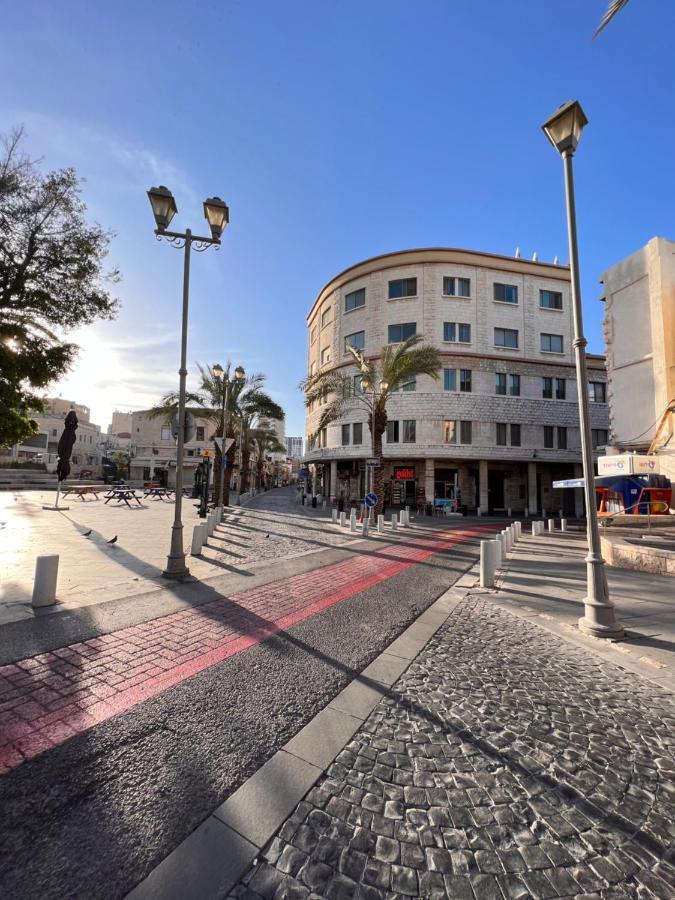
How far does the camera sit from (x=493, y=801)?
2246 mm

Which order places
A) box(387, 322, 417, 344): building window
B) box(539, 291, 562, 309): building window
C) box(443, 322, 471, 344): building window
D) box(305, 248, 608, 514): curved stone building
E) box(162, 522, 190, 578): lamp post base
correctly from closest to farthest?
box(162, 522, 190, 578): lamp post base, box(305, 248, 608, 514): curved stone building, box(443, 322, 471, 344): building window, box(387, 322, 417, 344): building window, box(539, 291, 562, 309): building window

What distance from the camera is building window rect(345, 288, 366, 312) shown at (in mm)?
32125

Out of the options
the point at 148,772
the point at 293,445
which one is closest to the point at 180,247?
the point at 148,772

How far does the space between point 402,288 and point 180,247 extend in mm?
25394

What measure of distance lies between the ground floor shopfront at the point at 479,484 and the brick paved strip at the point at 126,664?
23.0m

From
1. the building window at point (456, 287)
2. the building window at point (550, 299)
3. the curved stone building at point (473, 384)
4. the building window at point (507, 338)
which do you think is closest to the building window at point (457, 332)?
the curved stone building at point (473, 384)

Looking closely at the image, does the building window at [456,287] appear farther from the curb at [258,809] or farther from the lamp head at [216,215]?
the curb at [258,809]

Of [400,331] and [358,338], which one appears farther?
[358,338]

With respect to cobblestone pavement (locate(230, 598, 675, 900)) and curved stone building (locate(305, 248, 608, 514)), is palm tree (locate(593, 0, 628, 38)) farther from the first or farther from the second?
curved stone building (locate(305, 248, 608, 514))

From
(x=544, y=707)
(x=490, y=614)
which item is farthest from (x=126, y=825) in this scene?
(x=490, y=614)

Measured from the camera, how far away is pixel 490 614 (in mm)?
5926

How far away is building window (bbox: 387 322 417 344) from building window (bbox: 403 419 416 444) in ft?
21.4

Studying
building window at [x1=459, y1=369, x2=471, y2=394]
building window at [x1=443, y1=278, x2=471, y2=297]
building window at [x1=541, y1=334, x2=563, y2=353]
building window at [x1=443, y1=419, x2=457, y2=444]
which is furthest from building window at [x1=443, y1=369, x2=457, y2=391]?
Result: building window at [x1=541, y1=334, x2=563, y2=353]

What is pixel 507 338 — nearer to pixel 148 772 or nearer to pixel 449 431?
pixel 449 431
